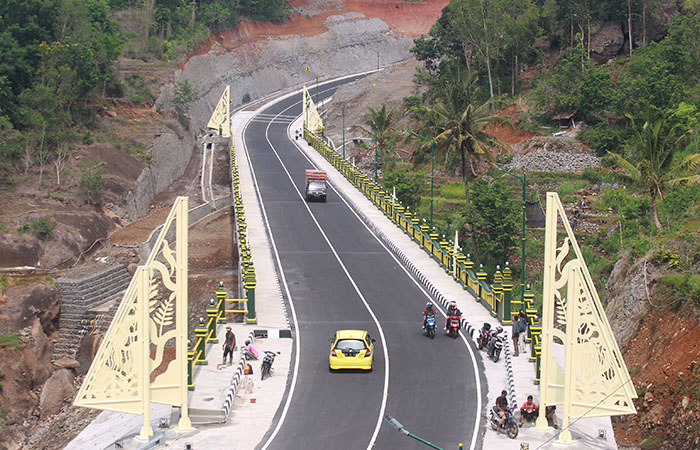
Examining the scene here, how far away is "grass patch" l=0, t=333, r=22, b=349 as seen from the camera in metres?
44.2

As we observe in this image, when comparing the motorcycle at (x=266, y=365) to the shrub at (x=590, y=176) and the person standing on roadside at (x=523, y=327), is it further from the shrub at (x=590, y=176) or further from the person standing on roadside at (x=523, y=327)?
the shrub at (x=590, y=176)

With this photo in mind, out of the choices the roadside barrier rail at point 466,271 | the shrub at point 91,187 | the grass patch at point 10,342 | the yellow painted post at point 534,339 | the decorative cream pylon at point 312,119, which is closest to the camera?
the yellow painted post at point 534,339

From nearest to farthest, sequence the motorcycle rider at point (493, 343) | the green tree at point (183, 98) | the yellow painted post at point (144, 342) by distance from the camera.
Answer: the yellow painted post at point (144, 342)
the motorcycle rider at point (493, 343)
the green tree at point (183, 98)

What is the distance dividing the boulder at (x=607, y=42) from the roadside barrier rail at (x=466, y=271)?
36.6 metres

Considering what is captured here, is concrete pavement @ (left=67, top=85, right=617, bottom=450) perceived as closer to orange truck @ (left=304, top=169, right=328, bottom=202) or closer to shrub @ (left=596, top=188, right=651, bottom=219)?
shrub @ (left=596, top=188, right=651, bottom=219)

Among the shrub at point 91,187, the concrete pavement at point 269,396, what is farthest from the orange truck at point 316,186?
the concrete pavement at point 269,396

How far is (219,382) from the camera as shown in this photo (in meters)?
28.5

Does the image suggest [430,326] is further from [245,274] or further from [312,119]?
[312,119]

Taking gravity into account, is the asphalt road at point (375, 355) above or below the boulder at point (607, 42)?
below

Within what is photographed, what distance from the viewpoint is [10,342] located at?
44375 millimetres

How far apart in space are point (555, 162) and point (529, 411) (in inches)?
2122

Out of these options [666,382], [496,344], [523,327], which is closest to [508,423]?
[496,344]

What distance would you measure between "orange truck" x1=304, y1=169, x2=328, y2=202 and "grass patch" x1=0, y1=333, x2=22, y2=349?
26.2 meters

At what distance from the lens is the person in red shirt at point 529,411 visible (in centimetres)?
2498
